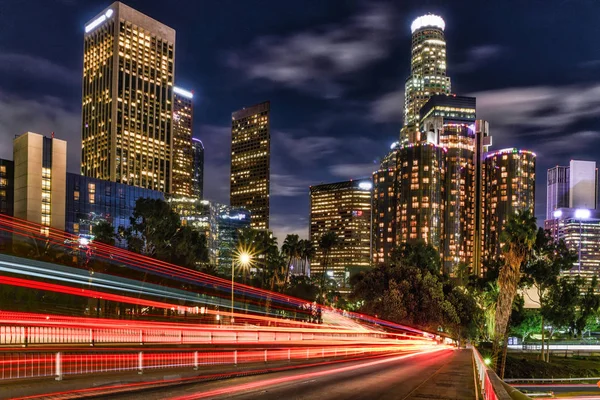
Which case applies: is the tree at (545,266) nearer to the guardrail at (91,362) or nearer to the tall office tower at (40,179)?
the guardrail at (91,362)

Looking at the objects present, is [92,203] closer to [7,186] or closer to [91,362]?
[7,186]

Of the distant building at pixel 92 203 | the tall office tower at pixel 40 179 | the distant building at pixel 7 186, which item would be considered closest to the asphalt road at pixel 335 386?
the tall office tower at pixel 40 179

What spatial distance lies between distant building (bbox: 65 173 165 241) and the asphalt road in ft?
330

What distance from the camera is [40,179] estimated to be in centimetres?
10619

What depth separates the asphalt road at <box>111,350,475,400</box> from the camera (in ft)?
53.4

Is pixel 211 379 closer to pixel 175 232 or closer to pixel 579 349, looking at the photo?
pixel 175 232

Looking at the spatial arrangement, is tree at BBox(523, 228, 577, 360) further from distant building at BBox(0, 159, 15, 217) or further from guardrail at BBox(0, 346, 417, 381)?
distant building at BBox(0, 159, 15, 217)

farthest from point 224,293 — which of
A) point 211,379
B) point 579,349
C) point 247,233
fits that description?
point 211,379

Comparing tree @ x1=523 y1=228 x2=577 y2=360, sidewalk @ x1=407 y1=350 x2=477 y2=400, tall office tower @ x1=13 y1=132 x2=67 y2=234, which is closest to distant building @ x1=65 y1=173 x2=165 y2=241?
tall office tower @ x1=13 y1=132 x2=67 y2=234

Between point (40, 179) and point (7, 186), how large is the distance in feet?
28.1

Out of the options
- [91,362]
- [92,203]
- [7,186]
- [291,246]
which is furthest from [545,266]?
[7,186]

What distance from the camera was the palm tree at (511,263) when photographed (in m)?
49.2

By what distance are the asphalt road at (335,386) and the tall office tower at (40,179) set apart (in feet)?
305

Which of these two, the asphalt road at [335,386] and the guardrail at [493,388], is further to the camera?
the asphalt road at [335,386]
